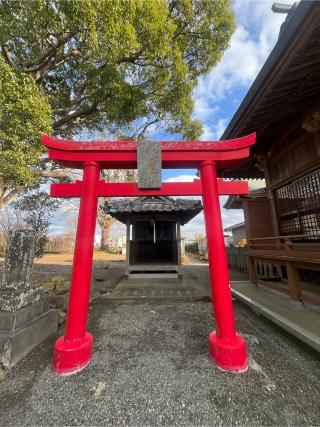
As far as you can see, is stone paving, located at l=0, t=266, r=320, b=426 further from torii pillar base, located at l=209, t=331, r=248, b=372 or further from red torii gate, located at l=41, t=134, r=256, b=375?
red torii gate, located at l=41, t=134, r=256, b=375

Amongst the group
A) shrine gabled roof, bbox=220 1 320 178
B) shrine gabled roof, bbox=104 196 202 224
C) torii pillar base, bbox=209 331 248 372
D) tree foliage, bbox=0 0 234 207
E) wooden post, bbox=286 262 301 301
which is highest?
tree foliage, bbox=0 0 234 207

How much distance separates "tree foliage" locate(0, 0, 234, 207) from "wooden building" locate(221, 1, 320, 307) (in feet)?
16.5

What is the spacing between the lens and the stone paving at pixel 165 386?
179 cm

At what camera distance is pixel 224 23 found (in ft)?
28.6

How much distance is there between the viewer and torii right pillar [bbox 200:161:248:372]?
7.88 feet

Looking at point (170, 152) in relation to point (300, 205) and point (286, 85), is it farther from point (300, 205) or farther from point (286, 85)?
point (300, 205)

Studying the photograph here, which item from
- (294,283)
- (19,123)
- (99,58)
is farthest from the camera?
(99,58)

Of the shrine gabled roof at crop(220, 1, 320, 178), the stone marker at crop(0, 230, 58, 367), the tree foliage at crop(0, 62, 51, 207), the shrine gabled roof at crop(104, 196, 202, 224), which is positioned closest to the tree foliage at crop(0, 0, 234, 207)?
the tree foliage at crop(0, 62, 51, 207)

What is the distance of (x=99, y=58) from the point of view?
23.0ft

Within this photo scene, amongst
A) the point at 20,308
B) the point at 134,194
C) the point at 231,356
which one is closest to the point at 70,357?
the point at 20,308

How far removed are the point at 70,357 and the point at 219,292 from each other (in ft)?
6.75

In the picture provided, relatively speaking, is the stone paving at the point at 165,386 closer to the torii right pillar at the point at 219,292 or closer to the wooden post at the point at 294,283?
the torii right pillar at the point at 219,292

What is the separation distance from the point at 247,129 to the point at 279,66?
2.03m

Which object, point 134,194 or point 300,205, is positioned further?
point 300,205
